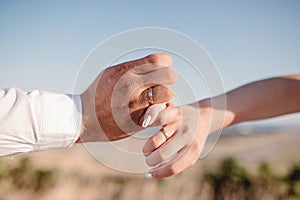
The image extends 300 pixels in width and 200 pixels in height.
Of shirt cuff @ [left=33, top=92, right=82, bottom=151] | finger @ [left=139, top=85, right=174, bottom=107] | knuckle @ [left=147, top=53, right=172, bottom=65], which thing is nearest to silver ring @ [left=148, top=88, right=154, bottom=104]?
finger @ [left=139, top=85, right=174, bottom=107]

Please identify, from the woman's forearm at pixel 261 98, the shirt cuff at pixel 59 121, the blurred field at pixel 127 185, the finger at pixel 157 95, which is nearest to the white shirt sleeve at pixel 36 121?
the shirt cuff at pixel 59 121

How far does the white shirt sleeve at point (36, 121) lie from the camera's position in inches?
51.8

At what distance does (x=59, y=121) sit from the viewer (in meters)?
1.41

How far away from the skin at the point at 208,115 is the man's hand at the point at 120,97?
0.26ft

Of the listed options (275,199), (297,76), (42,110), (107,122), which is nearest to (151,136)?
(107,122)

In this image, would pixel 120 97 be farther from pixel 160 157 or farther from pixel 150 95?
pixel 160 157

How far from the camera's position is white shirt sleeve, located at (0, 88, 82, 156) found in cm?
132

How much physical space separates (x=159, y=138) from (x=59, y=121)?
33 centimetres

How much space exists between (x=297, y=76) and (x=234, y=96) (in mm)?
276

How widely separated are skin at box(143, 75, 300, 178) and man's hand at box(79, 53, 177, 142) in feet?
0.26

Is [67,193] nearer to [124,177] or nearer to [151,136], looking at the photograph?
[124,177]

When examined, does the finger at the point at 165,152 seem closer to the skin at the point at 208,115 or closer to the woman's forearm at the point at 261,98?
the skin at the point at 208,115

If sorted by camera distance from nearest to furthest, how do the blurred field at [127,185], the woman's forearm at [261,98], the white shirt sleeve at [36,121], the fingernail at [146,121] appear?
the white shirt sleeve at [36,121] < the fingernail at [146,121] < the woman's forearm at [261,98] < the blurred field at [127,185]

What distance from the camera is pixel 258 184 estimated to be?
6215 millimetres
